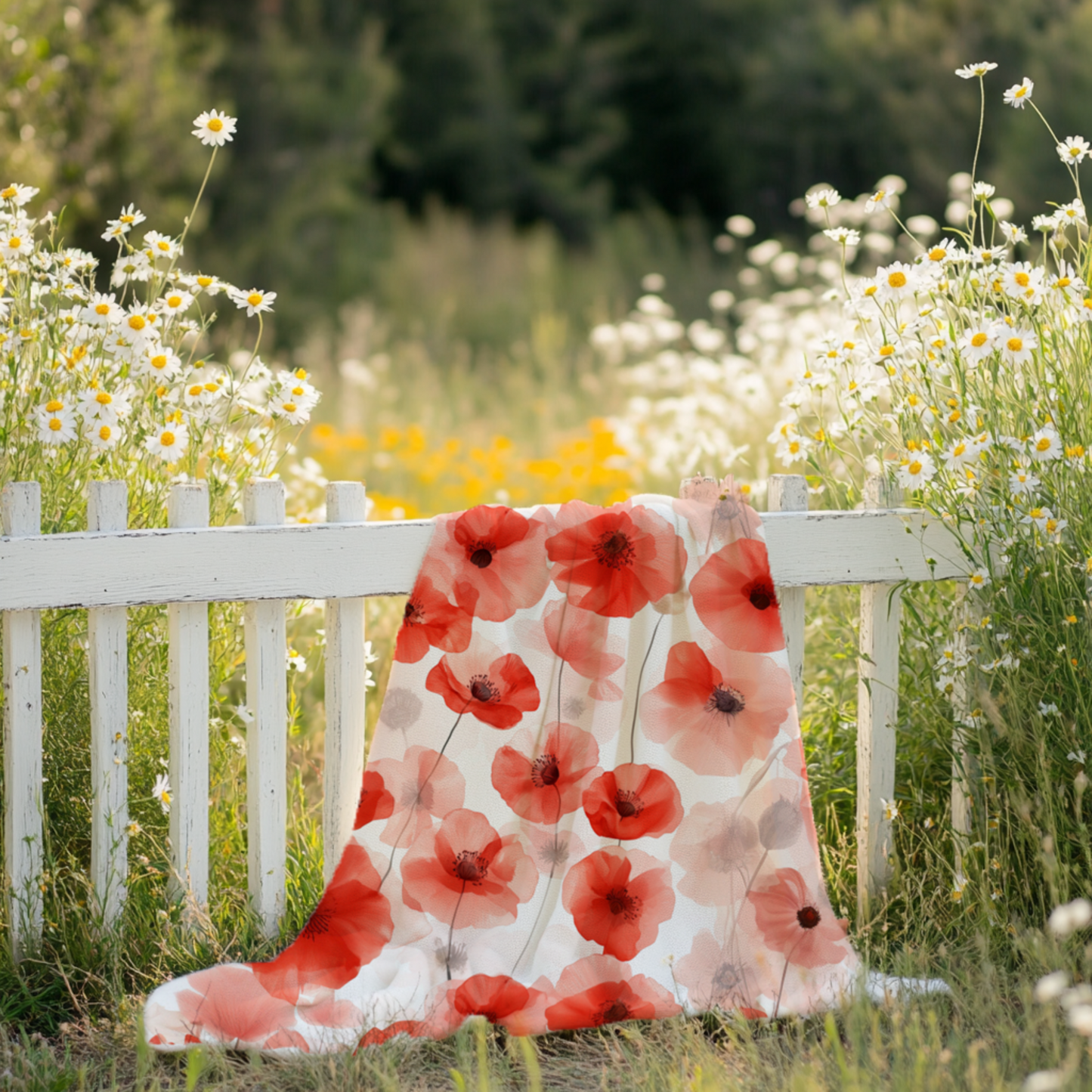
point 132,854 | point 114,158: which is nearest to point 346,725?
point 132,854

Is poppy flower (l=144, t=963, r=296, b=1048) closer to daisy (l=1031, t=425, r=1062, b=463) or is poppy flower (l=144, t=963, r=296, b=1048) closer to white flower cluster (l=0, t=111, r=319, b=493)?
white flower cluster (l=0, t=111, r=319, b=493)

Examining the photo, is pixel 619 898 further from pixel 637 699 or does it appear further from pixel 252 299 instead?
pixel 252 299

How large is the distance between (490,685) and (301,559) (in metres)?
0.41

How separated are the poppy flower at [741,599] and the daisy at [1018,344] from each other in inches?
21.1

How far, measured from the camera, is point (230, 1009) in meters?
1.96

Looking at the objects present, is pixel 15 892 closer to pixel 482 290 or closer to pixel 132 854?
pixel 132 854

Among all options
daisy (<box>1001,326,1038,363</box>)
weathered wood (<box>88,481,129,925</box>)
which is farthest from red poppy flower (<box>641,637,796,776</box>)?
weathered wood (<box>88,481,129,925</box>)

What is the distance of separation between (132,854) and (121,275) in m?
1.11

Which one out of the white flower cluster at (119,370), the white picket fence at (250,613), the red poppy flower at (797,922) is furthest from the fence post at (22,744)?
the red poppy flower at (797,922)

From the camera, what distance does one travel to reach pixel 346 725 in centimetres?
219

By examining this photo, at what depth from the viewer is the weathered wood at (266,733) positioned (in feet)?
6.93

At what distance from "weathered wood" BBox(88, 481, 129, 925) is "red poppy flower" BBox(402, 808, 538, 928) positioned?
20.5 inches

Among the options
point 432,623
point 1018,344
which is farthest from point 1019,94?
point 432,623

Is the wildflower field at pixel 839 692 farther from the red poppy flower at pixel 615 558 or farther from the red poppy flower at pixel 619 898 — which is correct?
the red poppy flower at pixel 615 558
